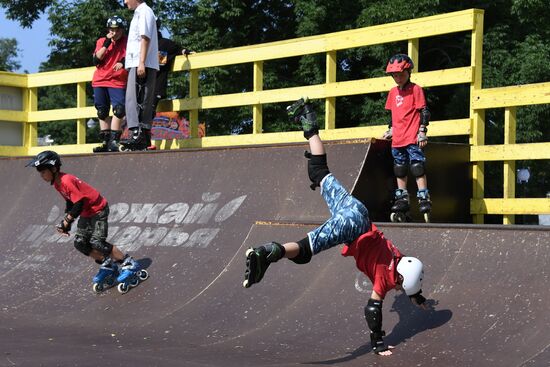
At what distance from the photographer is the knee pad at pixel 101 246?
9.83 meters

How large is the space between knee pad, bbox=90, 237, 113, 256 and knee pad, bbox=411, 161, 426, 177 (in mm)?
3298

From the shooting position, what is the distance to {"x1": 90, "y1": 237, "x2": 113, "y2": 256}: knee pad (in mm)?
9828

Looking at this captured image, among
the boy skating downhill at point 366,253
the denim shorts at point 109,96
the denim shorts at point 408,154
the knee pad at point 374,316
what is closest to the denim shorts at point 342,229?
the boy skating downhill at point 366,253

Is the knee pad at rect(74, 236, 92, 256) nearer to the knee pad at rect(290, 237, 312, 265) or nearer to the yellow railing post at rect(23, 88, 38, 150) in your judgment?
the knee pad at rect(290, 237, 312, 265)

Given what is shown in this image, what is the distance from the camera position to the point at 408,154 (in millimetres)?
9539

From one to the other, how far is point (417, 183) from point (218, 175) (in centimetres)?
265

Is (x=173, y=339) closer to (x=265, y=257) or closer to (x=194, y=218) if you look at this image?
(x=265, y=257)

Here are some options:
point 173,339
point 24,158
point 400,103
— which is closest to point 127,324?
point 173,339

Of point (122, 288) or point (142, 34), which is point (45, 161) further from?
point (142, 34)

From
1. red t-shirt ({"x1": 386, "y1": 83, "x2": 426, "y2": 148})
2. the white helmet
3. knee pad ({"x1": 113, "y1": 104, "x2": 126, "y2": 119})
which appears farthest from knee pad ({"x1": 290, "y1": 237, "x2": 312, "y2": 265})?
knee pad ({"x1": 113, "y1": 104, "x2": 126, "y2": 119})

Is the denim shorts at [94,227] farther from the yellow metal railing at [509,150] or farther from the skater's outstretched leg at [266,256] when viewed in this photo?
the yellow metal railing at [509,150]

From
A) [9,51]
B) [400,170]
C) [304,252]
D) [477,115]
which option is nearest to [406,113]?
[400,170]

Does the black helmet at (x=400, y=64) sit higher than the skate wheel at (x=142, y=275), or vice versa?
the black helmet at (x=400, y=64)

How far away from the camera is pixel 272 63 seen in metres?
25.9
